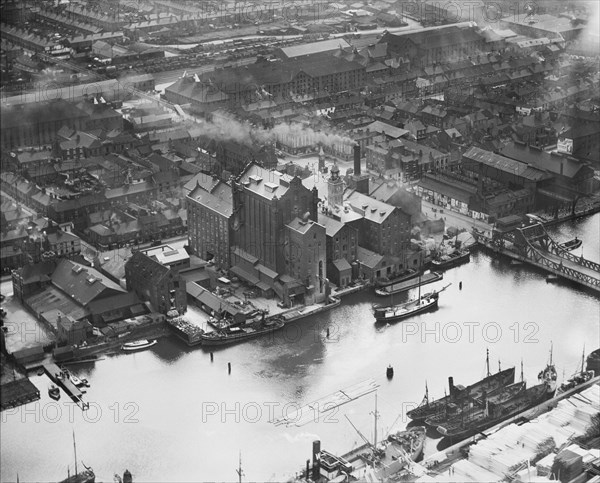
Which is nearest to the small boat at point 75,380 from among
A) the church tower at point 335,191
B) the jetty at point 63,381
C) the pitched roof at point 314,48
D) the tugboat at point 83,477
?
the jetty at point 63,381

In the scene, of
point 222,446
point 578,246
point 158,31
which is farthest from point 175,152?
point 222,446

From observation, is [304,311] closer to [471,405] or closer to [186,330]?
[186,330]

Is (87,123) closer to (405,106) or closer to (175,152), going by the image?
(175,152)

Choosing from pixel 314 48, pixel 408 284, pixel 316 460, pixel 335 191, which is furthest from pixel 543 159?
pixel 316 460

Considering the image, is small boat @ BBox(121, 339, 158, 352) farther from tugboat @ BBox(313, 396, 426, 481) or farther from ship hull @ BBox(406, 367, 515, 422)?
ship hull @ BBox(406, 367, 515, 422)

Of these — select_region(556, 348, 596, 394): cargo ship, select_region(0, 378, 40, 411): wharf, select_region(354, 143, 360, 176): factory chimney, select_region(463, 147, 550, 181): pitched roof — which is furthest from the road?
select_region(0, 378, 40, 411): wharf
